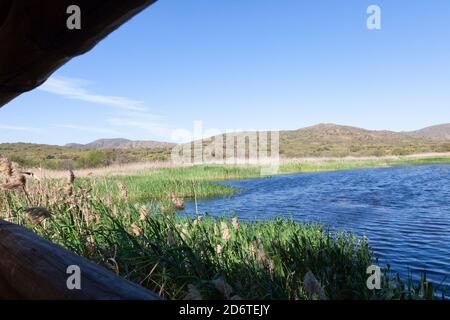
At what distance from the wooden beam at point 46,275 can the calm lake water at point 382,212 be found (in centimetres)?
436

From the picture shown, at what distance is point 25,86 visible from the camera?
3.93 ft

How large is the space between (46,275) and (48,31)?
0.74m

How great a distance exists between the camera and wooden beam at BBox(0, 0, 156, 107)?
2.69 feet

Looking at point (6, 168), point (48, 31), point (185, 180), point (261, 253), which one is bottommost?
point (185, 180)

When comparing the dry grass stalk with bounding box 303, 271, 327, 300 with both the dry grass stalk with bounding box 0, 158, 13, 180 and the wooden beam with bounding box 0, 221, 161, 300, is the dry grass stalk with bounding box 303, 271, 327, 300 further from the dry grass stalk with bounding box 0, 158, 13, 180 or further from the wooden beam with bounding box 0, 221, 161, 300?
the dry grass stalk with bounding box 0, 158, 13, 180

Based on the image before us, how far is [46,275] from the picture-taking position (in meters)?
1.23

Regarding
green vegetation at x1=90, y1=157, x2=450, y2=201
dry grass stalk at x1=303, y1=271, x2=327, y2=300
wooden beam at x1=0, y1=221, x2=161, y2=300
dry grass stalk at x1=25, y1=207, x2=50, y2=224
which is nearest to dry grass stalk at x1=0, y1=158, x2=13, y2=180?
dry grass stalk at x1=25, y1=207, x2=50, y2=224

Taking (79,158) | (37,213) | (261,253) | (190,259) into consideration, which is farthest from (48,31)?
(79,158)

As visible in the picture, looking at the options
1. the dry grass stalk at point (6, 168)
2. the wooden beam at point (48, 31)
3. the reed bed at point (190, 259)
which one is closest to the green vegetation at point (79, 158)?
the reed bed at point (190, 259)

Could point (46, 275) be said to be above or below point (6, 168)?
below

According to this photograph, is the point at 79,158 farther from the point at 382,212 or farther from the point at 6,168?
the point at 6,168

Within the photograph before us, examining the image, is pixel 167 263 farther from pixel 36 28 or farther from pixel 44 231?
pixel 36 28

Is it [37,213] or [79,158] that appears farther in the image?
[79,158]
